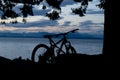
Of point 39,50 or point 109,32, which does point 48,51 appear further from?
point 109,32

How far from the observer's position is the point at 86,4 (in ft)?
45.6

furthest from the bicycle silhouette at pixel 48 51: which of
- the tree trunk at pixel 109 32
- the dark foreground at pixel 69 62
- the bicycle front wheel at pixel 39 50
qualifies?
the tree trunk at pixel 109 32

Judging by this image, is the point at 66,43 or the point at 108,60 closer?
the point at 108,60

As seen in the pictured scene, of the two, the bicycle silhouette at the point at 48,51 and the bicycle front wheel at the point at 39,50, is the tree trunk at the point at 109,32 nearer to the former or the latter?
the bicycle silhouette at the point at 48,51

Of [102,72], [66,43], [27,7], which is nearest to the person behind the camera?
[102,72]

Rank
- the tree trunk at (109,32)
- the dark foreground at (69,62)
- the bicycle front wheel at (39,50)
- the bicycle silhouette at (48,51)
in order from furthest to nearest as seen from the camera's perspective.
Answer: the bicycle front wheel at (39,50) → the bicycle silhouette at (48,51) → the dark foreground at (69,62) → the tree trunk at (109,32)

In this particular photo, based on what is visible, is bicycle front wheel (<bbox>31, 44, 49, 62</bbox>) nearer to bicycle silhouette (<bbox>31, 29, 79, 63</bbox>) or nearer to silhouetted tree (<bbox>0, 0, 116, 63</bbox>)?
bicycle silhouette (<bbox>31, 29, 79, 63</bbox>)

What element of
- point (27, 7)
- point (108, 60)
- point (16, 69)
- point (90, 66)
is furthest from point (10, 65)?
point (27, 7)

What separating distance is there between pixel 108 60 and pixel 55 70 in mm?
1444

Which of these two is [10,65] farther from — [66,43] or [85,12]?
[85,12]

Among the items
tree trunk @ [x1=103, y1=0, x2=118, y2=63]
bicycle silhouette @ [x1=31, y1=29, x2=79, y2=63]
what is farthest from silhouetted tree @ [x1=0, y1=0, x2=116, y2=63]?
bicycle silhouette @ [x1=31, y1=29, x2=79, y2=63]

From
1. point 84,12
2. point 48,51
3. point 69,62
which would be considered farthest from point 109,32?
point 84,12

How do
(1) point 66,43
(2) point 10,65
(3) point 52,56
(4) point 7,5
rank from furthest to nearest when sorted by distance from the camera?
1. (4) point 7,5
2. (1) point 66,43
3. (3) point 52,56
4. (2) point 10,65

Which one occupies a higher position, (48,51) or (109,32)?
(109,32)
